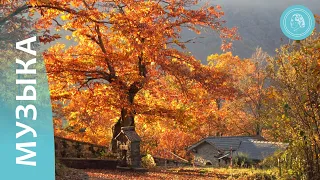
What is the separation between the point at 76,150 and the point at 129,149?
404 centimetres

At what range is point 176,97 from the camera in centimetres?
1959

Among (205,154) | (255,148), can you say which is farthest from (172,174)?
(205,154)

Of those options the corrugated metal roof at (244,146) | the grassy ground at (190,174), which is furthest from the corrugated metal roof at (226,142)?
the grassy ground at (190,174)

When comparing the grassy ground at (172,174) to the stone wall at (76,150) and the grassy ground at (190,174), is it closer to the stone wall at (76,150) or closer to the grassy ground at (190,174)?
the grassy ground at (190,174)

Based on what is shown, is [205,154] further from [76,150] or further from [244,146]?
[76,150]

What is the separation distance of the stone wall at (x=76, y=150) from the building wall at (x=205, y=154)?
15.2 metres

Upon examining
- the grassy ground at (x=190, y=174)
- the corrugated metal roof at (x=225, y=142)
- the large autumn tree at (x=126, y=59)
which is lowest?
the grassy ground at (x=190, y=174)

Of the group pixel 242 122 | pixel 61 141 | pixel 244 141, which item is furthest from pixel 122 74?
pixel 242 122

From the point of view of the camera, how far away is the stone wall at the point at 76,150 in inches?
687

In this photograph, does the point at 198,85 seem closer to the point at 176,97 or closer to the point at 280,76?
the point at 176,97

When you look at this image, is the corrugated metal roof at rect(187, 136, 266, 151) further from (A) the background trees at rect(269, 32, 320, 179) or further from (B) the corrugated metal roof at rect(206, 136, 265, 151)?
(A) the background trees at rect(269, 32, 320, 179)

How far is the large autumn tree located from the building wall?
48.7ft

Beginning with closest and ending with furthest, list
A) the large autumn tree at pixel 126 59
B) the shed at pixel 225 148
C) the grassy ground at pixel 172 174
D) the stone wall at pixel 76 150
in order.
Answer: the grassy ground at pixel 172 174 → the large autumn tree at pixel 126 59 → the stone wall at pixel 76 150 → the shed at pixel 225 148

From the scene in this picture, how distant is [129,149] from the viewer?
49.5ft
